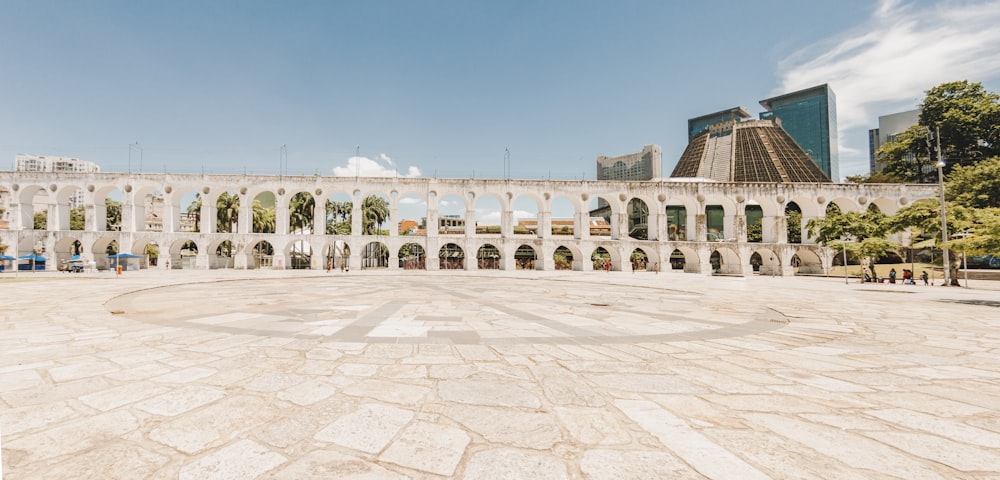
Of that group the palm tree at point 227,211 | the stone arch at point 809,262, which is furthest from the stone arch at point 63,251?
the stone arch at point 809,262

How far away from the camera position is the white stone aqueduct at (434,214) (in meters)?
37.4

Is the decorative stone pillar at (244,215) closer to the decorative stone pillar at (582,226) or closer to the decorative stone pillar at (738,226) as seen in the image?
the decorative stone pillar at (582,226)

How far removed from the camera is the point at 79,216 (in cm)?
5931

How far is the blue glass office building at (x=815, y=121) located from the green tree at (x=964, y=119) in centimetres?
11057

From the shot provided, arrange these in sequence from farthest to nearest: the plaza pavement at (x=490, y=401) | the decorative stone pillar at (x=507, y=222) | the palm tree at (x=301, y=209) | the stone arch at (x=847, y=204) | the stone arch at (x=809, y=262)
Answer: the palm tree at (x=301, y=209) < the decorative stone pillar at (x=507, y=222) < the stone arch at (x=847, y=204) < the stone arch at (x=809, y=262) < the plaza pavement at (x=490, y=401)

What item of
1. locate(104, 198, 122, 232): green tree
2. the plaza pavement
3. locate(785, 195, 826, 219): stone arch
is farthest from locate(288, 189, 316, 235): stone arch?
locate(785, 195, 826, 219): stone arch

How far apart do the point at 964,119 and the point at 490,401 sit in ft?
210

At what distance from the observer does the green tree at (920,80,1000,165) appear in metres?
41.3

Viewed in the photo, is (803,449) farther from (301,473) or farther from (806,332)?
(806,332)

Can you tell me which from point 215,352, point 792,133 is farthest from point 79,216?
point 792,133

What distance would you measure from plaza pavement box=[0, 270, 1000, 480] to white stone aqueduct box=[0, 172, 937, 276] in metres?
31.8

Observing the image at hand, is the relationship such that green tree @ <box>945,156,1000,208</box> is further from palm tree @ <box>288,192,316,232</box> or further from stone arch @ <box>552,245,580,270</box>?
palm tree @ <box>288,192,316,232</box>

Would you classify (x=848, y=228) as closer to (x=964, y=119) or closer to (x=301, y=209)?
(x=964, y=119)

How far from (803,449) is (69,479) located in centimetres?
442
